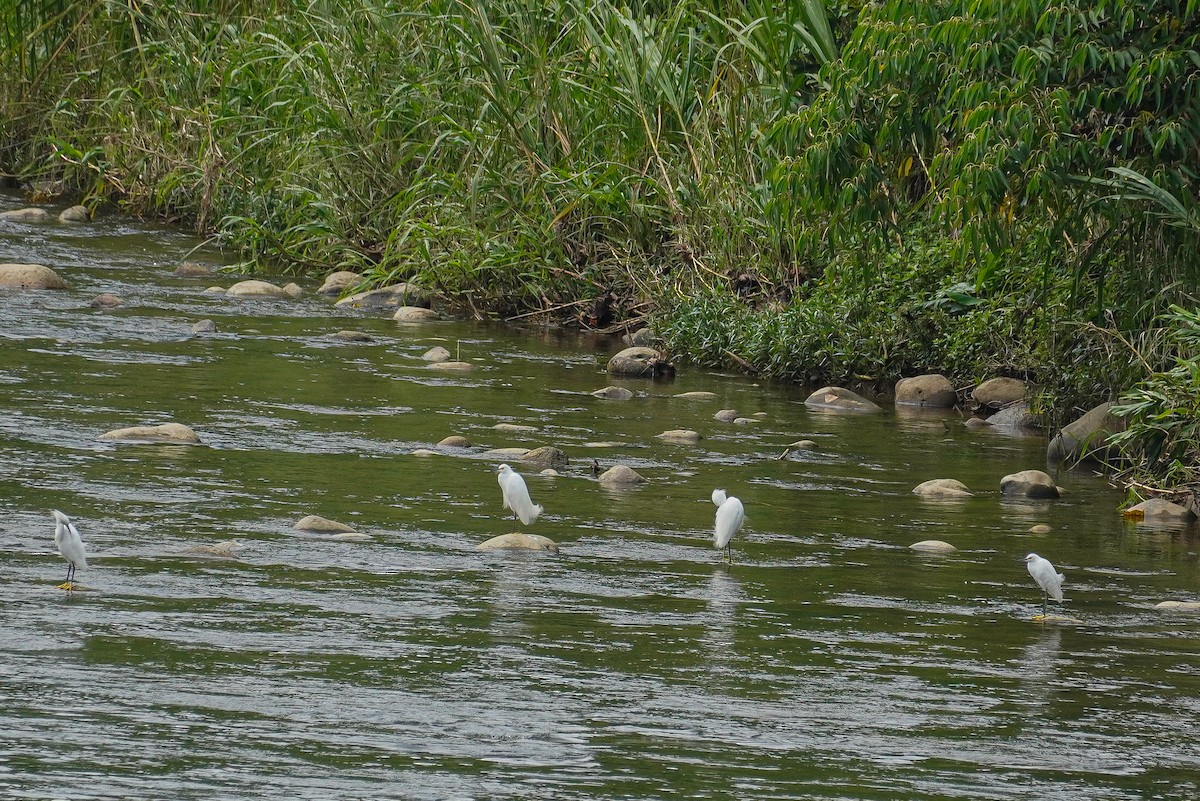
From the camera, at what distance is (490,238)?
13688 millimetres

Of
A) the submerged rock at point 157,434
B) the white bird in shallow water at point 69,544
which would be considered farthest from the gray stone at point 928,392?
the white bird in shallow water at point 69,544

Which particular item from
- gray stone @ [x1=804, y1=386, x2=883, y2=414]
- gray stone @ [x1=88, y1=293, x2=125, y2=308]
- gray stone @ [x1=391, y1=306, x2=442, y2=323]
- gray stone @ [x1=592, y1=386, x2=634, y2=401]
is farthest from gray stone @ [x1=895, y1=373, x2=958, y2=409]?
gray stone @ [x1=88, y1=293, x2=125, y2=308]

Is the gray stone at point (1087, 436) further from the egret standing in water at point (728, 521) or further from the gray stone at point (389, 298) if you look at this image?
the gray stone at point (389, 298)

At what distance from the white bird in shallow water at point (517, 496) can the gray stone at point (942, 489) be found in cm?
233

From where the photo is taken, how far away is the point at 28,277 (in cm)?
1372

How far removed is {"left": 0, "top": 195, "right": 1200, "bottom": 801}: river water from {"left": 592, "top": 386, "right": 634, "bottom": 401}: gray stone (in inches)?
11.8

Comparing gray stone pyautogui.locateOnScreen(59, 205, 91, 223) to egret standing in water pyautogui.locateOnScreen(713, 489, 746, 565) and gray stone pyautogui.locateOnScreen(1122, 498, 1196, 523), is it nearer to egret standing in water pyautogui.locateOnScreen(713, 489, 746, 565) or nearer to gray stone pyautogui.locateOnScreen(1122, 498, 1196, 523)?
gray stone pyautogui.locateOnScreen(1122, 498, 1196, 523)

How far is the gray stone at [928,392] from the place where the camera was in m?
11.5

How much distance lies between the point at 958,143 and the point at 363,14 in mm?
7464

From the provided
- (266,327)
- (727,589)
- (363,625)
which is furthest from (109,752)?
(266,327)

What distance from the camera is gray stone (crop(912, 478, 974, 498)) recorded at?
8602 millimetres

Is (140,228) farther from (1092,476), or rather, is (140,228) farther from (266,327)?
(1092,476)

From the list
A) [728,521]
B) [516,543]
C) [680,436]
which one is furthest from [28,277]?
[728,521]

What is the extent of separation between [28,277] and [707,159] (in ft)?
17.1
